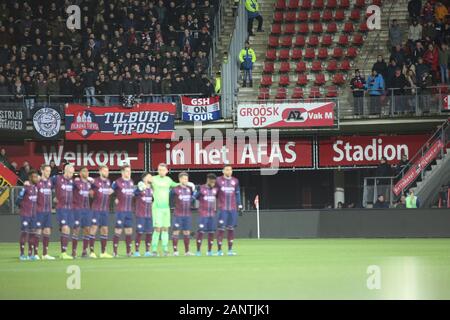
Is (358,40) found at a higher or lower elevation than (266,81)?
higher

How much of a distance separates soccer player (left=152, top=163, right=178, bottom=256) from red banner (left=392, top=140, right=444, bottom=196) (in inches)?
545

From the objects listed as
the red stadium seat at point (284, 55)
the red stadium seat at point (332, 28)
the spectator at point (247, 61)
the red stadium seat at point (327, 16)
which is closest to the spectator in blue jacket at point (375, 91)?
the spectator at point (247, 61)

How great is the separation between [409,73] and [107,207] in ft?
61.0

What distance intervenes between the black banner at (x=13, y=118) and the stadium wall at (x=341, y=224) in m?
3.93

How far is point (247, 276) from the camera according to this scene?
17703 millimetres

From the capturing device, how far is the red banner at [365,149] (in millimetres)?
41688

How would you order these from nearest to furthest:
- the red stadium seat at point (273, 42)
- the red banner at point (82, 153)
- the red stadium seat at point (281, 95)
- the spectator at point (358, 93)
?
the spectator at point (358, 93)
the red stadium seat at point (281, 95)
the red banner at point (82, 153)
the red stadium seat at point (273, 42)

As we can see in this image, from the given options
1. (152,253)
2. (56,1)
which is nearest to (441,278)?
(152,253)

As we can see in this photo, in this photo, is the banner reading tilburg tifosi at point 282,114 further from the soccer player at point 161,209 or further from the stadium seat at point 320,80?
the soccer player at point 161,209

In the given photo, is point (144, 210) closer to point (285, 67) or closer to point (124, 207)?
point (124, 207)

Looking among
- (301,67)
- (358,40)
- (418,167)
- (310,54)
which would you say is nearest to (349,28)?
(358,40)

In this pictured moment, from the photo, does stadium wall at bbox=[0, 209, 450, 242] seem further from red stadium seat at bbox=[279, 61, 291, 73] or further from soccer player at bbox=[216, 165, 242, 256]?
soccer player at bbox=[216, 165, 242, 256]

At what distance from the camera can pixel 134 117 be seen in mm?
39781
